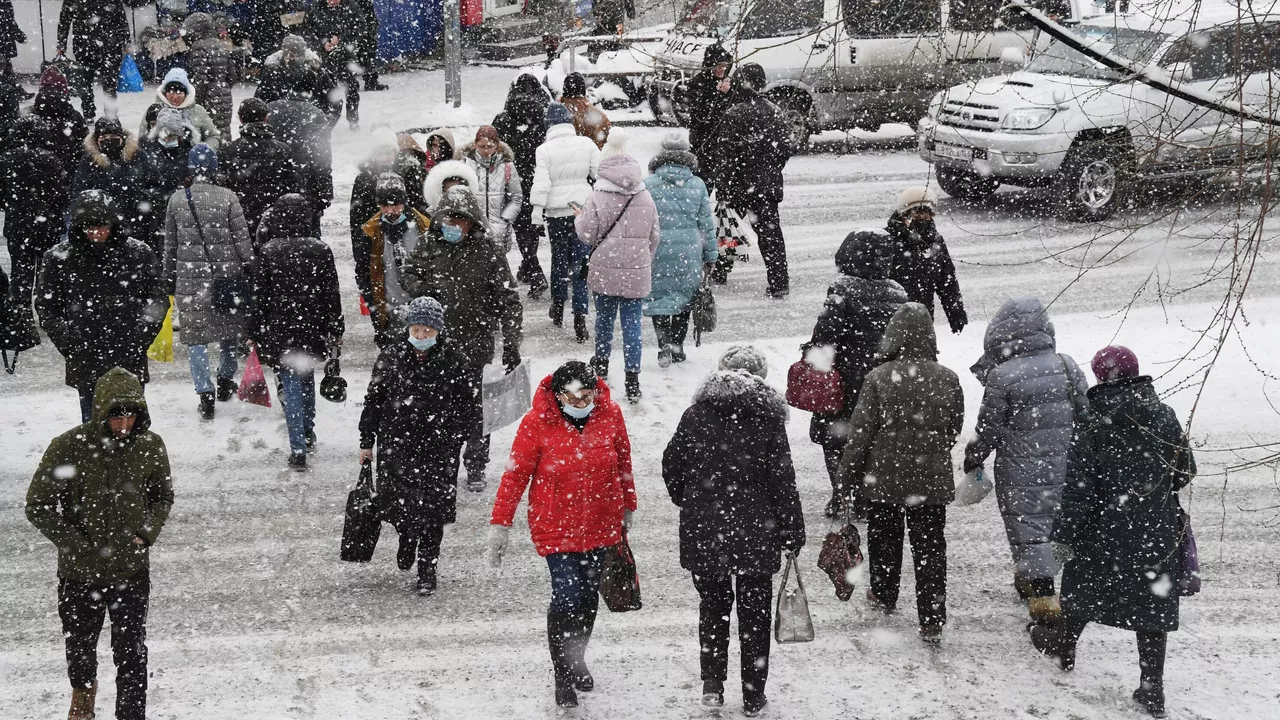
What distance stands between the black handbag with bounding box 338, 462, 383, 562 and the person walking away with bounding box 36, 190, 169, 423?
83.1 inches

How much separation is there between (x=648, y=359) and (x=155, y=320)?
3.93 meters

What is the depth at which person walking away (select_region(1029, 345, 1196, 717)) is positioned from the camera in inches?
257

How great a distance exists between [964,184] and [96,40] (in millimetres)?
10860

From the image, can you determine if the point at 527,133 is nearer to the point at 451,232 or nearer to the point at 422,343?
the point at 451,232

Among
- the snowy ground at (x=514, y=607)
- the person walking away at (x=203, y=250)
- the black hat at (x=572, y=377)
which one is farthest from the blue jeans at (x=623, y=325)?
the black hat at (x=572, y=377)

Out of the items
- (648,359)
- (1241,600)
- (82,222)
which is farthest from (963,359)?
(82,222)

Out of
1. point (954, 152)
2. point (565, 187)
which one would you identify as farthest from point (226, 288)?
point (954, 152)

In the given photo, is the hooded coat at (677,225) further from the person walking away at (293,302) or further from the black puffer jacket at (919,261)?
the person walking away at (293,302)

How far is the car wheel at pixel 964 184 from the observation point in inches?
624

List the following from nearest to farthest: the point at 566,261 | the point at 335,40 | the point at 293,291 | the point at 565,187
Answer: the point at 293,291, the point at 565,187, the point at 566,261, the point at 335,40

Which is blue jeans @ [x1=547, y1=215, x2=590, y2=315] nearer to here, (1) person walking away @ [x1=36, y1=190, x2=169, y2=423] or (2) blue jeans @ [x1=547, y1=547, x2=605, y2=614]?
(1) person walking away @ [x1=36, y1=190, x2=169, y2=423]

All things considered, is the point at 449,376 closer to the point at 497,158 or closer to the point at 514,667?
the point at 514,667

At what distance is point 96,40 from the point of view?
1822 centimetres

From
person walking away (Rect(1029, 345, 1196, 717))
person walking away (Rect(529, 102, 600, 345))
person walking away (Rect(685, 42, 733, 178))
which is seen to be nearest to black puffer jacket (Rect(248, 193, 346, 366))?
person walking away (Rect(529, 102, 600, 345))
